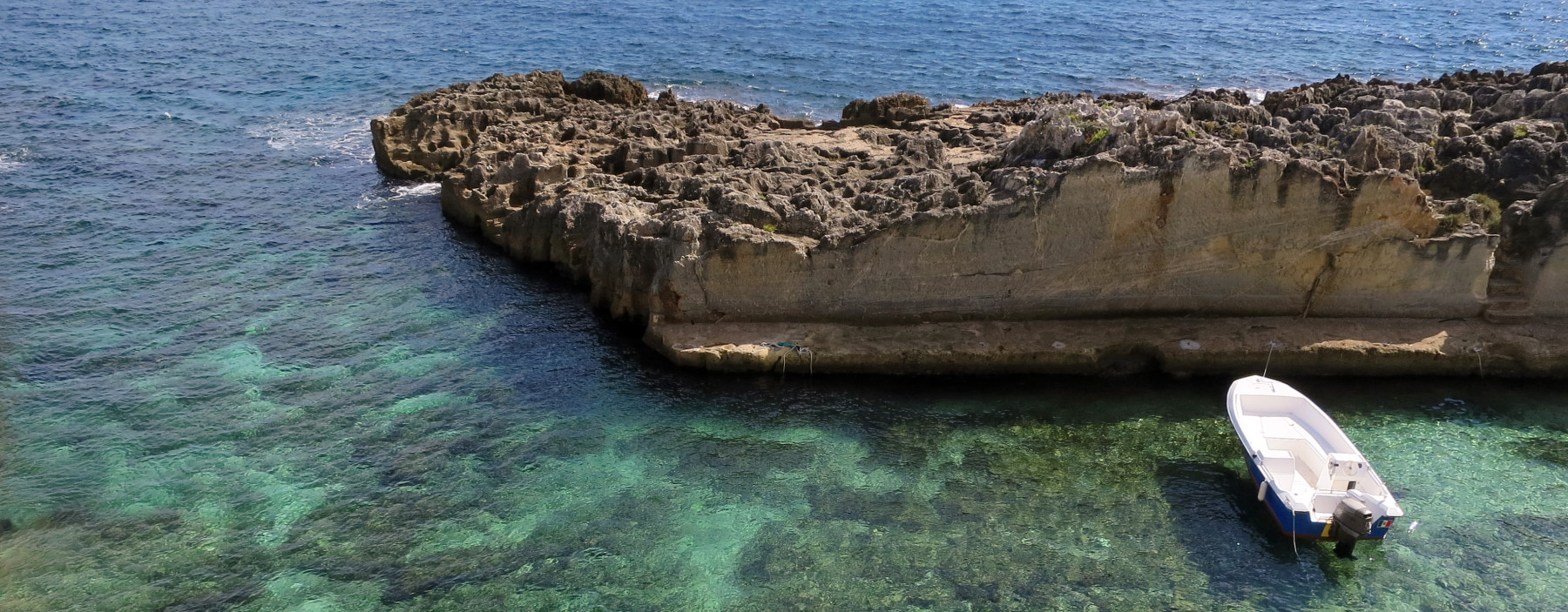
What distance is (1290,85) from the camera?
50094 mm

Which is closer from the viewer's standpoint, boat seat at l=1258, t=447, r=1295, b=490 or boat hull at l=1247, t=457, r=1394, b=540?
boat hull at l=1247, t=457, r=1394, b=540

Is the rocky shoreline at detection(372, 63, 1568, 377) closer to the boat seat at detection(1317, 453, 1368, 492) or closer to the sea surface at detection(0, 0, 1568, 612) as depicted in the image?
the sea surface at detection(0, 0, 1568, 612)

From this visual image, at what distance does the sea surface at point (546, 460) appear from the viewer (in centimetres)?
1767

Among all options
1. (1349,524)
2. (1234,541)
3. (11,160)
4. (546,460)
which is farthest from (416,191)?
(1349,524)

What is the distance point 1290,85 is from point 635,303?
38.3 meters

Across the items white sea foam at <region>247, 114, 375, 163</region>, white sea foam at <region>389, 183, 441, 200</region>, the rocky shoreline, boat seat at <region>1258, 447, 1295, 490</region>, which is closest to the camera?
boat seat at <region>1258, 447, 1295, 490</region>

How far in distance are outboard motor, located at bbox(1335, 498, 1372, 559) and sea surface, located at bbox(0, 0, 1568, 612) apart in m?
0.38

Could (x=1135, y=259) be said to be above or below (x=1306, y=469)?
above

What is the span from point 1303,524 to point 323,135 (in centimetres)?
3970

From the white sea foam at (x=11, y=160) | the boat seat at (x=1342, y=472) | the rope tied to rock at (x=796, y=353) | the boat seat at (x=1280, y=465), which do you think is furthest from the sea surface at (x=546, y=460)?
the white sea foam at (x=11, y=160)

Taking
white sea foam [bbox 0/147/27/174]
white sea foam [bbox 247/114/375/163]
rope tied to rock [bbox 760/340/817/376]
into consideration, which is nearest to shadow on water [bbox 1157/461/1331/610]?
rope tied to rock [bbox 760/340/817/376]

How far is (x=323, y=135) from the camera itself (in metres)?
44.0

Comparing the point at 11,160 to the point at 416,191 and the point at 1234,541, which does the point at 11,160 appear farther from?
the point at 1234,541

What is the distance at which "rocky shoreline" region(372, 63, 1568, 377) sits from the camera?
22.7 metres
